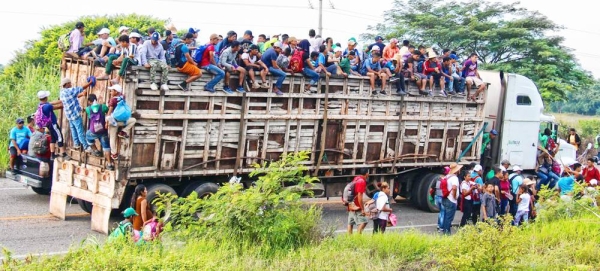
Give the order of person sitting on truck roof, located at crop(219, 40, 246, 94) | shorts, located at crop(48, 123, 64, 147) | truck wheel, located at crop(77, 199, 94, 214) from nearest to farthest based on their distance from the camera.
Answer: person sitting on truck roof, located at crop(219, 40, 246, 94)
shorts, located at crop(48, 123, 64, 147)
truck wheel, located at crop(77, 199, 94, 214)

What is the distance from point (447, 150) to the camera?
56.6 ft

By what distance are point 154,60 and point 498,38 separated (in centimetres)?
2557

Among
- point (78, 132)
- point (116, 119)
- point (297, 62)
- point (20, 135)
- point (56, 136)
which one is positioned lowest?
point (20, 135)

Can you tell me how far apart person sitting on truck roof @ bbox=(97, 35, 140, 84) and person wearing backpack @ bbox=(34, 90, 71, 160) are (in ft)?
4.40

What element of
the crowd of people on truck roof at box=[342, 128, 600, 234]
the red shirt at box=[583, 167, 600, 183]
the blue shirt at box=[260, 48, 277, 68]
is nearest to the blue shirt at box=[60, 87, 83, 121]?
the blue shirt at box=[260, 48, 277, 68]

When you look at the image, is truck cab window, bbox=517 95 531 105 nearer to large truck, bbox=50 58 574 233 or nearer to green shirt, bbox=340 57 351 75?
large truck, bbox=50 58 574 233

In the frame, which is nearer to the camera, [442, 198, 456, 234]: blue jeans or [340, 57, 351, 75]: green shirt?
[442, 198, 456, 234]: blue jeans

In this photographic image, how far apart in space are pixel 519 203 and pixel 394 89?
3.26m

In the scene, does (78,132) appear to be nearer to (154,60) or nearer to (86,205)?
(86,205)

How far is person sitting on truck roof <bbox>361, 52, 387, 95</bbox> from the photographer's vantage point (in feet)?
50.7

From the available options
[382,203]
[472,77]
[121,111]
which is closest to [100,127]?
[121,111]

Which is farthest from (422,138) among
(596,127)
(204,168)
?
(596,127)

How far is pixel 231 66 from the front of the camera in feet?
44.2

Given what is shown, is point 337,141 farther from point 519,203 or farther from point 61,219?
point 61,219
